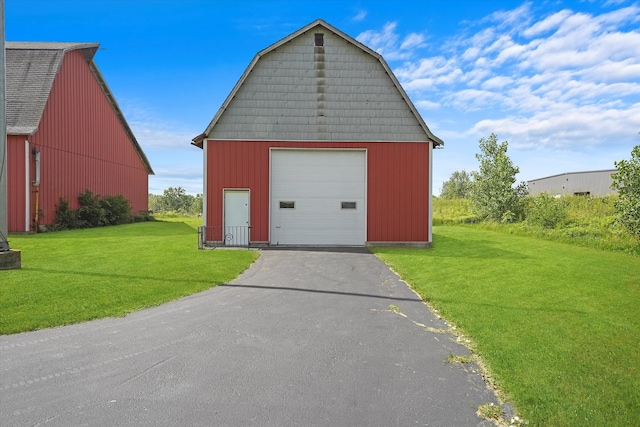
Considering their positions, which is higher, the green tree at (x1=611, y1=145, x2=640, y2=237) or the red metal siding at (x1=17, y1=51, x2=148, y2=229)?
the red metal siding at (x1=17, y1=51, x2=148, y2=229)

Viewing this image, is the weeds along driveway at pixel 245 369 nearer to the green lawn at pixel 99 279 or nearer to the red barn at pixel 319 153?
the green lawn at pixel 99 279

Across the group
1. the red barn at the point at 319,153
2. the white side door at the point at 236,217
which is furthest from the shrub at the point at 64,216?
the white side door at the point at 236,217

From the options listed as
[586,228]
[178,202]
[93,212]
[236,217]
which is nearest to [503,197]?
[586,228]

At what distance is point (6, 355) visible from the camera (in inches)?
180

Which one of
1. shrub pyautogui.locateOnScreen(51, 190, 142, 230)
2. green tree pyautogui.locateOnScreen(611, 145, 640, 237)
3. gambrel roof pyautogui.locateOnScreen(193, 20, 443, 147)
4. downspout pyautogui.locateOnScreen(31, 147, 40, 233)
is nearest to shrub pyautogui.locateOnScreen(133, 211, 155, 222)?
shrub pyautogui.locateOnScreen(51, 190, 142, 230)

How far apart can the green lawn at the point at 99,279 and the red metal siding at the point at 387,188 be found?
2687 mm

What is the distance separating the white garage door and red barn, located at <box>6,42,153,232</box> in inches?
491

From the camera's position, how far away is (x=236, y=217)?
16016 millimetres

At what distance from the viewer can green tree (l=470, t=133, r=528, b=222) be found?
25.8 m

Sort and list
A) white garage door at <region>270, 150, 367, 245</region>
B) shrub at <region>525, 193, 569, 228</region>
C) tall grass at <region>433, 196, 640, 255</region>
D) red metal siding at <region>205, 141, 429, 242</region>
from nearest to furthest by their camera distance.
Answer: tall grass at <region>433, 196, 640, 255</region> → red metal siding at <region>205, 141, 429, 242</region> → white garage door at <region>270, 150, 367, 245</region> → shrub at <region>525, 193, 569, 228</region>

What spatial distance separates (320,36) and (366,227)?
300 inches

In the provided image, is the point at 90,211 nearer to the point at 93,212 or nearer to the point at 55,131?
the point at 93,212

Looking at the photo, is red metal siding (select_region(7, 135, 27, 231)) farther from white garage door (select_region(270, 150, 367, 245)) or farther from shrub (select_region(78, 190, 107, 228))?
white garage door (select_region(270, 150, 367, 245))

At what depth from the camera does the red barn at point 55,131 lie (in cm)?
1953
